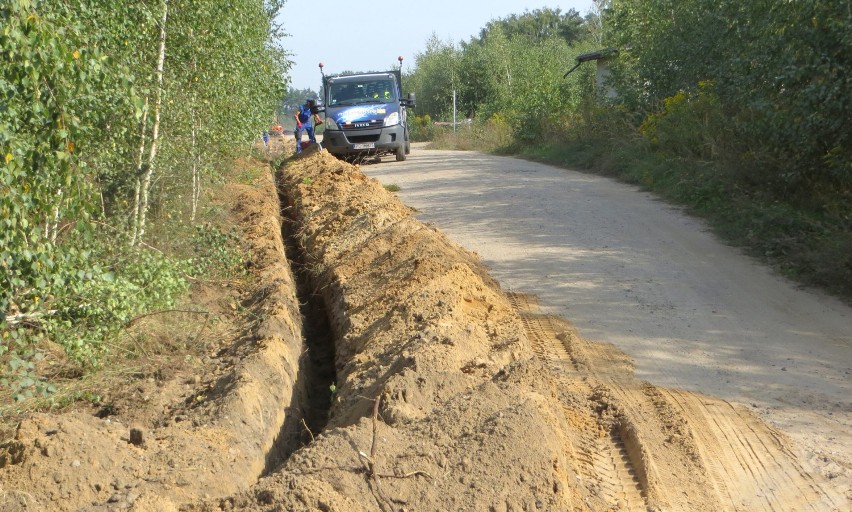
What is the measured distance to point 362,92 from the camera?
26.6 meters

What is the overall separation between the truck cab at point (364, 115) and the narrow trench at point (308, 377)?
12.4 m

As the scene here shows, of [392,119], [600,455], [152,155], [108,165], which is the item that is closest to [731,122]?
[152,155]

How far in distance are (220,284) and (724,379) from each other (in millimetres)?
5757

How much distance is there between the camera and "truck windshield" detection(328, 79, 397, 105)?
1037 inches

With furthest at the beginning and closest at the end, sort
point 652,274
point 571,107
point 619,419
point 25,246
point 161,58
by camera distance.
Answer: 1. point 571,107
2. point 652,274
3. point 161,58
4. point 619,419
5. point 25,246

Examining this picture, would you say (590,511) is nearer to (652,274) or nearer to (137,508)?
(137,508)

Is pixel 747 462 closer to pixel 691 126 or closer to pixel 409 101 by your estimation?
pixel 691 126

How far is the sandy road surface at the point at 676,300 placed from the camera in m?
6.59

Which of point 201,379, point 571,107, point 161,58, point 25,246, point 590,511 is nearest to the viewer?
point 590,511

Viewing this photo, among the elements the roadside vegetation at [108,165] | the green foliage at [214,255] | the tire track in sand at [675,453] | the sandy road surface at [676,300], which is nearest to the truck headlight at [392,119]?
the sandy road surface at [676,300]

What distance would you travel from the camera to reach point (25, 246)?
523 cm

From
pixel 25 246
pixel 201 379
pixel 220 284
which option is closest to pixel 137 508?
pixel 25 246

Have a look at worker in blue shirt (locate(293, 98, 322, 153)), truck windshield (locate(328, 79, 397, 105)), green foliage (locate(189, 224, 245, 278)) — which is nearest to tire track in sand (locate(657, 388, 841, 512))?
green foliage (locate(189, 224, 245, 278))

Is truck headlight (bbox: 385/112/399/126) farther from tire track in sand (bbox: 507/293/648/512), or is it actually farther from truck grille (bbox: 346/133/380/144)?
tire track in sand (bbox: 507/293/648/512)
